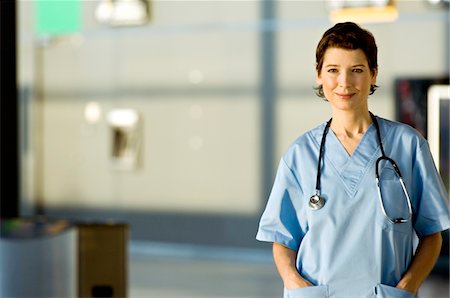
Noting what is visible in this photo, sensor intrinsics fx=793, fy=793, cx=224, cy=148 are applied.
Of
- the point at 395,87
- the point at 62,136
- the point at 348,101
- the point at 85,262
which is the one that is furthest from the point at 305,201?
the point at 62,136

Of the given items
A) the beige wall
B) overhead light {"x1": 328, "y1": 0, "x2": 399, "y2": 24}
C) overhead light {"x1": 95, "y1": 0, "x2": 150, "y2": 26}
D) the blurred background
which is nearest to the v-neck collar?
overhead light {"x1": 328, "y1": 0, "x2": 399, "y2": 24}

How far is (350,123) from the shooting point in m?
2.11

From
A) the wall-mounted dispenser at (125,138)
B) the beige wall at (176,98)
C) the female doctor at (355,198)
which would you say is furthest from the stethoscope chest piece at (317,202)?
the wall-mounted dispenser at (125,138)

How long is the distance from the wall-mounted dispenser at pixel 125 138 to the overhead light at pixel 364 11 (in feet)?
9.50

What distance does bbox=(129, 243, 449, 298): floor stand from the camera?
7691mm

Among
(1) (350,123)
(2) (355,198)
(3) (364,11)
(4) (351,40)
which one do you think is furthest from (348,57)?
(3) (364,11)

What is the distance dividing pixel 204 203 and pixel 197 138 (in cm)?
78

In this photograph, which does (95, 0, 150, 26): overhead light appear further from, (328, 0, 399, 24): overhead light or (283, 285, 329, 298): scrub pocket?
(283, 285, 329, 298): scrub pocket

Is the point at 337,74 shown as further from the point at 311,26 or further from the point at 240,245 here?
the point at 240,245

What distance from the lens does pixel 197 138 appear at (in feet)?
31.0

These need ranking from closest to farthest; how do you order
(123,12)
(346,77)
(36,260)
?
(346,77) → (36,260) → (123,12)

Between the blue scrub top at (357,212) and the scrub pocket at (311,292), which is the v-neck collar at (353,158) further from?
the scrub pocket at (311,292)

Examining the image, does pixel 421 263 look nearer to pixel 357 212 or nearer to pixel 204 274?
pixel 357 212

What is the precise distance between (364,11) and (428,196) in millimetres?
5628
